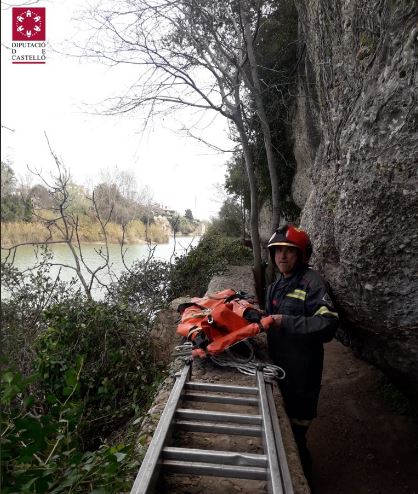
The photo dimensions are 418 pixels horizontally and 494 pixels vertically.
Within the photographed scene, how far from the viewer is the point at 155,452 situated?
2.04m

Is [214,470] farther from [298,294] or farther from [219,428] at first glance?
[298,294]

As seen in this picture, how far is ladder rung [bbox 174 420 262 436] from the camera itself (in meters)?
2.44

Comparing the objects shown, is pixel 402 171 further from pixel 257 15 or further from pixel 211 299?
pixel 257 15

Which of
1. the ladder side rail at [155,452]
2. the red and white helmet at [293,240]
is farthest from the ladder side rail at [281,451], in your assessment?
the red and white helmet at [293,240]

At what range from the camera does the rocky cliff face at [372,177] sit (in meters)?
2.70

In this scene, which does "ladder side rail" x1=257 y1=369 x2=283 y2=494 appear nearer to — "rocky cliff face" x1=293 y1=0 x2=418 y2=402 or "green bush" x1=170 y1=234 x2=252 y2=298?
"rocky cliff face" x1=293 y1=0 x2=418 y2=402

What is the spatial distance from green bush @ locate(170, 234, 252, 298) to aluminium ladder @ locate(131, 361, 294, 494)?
19.1ft

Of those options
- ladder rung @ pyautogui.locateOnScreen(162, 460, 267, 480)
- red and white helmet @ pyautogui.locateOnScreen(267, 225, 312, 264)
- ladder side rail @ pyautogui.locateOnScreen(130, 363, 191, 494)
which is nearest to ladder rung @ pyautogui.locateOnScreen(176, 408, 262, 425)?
ladder side rail @ pyautogui.locateOnScreen(130, 363, 191, 494)

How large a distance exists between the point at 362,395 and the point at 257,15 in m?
8.51

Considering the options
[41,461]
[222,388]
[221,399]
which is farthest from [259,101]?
[41,461]

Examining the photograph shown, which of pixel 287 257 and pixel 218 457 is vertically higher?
pixel 287 257

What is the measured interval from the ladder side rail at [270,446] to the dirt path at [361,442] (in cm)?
252

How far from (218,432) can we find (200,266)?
7.18m

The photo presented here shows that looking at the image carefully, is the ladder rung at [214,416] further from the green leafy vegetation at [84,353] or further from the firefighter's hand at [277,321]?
the green leafy vegetation at [84,353]
